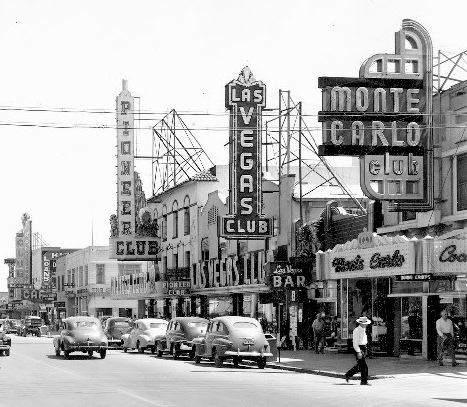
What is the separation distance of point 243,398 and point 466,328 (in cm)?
1263

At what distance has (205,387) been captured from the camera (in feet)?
79.3

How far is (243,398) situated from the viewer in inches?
826

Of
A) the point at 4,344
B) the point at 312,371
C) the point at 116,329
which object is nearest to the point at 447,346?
the point at 312,371

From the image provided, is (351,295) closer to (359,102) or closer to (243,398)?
(359,102)

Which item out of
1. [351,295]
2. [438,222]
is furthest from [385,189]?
[351,295]

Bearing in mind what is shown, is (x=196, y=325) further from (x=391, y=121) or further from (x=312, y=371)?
(x=391, y=121)

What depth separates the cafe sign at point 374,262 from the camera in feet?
101

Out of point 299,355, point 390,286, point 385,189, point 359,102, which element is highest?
point 359,102

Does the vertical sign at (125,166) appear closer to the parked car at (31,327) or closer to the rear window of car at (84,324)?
the parked car at (31,327)

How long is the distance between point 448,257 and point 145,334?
18.4 metres

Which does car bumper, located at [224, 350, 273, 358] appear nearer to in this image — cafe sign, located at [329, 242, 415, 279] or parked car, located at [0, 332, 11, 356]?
cafe sign, located at [329, 242, 415, 279]

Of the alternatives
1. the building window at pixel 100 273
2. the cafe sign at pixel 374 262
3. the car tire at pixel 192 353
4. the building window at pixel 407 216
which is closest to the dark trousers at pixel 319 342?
the cafe sign at pixel 374 262

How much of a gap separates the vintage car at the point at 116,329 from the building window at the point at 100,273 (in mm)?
47492

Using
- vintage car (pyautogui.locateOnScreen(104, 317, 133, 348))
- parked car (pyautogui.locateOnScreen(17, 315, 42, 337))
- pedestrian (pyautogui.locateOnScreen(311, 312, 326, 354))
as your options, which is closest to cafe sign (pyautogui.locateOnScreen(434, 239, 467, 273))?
pedestrian (pyautogui.locateOnScreen(311, 312, 326, 354))
